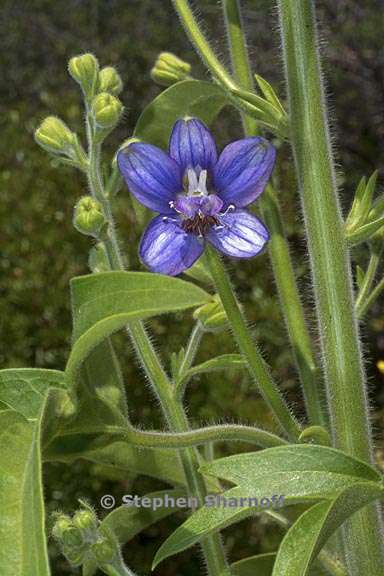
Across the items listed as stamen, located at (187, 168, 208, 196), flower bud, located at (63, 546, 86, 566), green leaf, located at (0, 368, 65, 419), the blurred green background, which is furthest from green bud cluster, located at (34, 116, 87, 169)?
the blurred green background

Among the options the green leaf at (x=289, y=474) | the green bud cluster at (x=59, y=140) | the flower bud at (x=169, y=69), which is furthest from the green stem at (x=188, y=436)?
the flower bud at (x=169, y=69)

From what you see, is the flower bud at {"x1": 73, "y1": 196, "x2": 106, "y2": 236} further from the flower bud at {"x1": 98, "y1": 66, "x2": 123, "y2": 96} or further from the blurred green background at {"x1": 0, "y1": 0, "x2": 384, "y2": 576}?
the blurred green background at {"x1": 0, "y1": 0, "x2": 384, "y2": 576}

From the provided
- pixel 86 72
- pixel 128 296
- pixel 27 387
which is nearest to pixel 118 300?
pixel 128 296

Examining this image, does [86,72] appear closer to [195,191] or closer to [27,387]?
[195,191]

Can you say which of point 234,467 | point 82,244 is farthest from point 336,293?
point 82,244

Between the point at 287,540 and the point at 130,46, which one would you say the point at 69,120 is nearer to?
the point at 130,46
